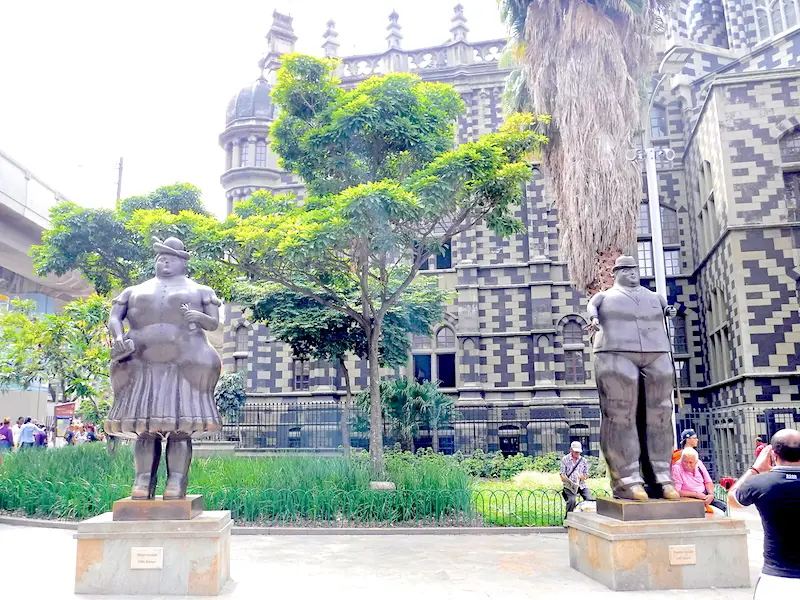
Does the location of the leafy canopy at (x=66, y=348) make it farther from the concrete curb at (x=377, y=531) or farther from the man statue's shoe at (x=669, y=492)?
the man statue's shoe at (x=669, y=492)

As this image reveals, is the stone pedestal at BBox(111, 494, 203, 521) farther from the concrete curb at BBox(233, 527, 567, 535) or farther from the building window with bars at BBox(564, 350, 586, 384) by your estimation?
the building window with bars at BBox(564, 350, 586, 384)

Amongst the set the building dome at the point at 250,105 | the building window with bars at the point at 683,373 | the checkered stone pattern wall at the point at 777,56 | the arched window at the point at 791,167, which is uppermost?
the building dome at the point at 250,105

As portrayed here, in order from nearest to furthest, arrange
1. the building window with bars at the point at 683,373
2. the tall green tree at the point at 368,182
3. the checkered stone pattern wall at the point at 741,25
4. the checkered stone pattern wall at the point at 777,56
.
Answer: the tall green tree at the point at 368,182
the checkered stone pattern wall at the point at 777,56
the building window with bars at the point at 683,373
the checkered stone pattern wall at the point at 741,25

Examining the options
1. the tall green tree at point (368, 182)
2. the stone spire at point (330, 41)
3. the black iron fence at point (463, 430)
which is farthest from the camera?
the stone spire at point (330, 41)

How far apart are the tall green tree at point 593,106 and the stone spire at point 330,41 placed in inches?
625

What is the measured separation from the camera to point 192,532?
20.6ft

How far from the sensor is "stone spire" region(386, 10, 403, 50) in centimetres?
2795

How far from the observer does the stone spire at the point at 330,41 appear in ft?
97.3

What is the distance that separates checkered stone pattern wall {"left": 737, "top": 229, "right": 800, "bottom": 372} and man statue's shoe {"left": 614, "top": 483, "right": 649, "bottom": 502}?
1315cm

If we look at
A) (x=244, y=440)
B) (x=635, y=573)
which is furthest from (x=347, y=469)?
(x=244, y=440)

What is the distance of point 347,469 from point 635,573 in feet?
21.7

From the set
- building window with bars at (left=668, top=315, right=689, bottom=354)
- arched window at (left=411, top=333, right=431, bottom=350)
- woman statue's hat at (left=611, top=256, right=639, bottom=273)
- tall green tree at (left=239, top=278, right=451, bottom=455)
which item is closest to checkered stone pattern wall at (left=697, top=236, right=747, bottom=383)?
building window with bars at (left=668, top=315, right=689, bottom=354)

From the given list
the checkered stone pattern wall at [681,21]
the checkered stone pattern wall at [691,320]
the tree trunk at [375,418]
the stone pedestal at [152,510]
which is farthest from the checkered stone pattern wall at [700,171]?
the stone pedestal at [152,510]

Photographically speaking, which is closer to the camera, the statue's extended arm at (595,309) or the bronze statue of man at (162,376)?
the bronze statue of man at (162,376)
